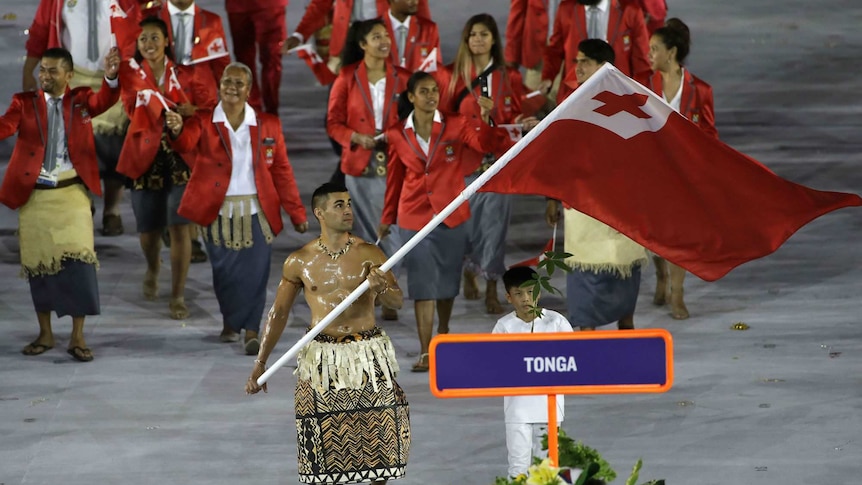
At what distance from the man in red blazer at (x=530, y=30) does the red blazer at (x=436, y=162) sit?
8.04ft

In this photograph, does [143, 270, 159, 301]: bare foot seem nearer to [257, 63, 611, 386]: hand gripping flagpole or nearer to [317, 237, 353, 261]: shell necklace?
[317, 237, 353, 261]: shell necklace

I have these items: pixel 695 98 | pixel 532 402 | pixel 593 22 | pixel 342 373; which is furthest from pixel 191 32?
pixel 532 402

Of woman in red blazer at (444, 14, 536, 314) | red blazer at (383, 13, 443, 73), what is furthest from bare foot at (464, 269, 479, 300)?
red blazer at (383, 13, 443, 73)

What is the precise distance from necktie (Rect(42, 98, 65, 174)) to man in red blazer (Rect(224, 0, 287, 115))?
3.36m

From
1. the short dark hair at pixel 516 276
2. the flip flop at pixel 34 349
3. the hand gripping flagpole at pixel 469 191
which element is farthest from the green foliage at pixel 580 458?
the flip flop at pixel 34 349

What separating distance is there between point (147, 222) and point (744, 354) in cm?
398

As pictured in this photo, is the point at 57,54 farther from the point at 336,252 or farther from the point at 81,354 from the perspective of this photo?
the point at 336,252

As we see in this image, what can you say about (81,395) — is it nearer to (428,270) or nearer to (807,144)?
(428,270)

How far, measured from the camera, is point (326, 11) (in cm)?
1222

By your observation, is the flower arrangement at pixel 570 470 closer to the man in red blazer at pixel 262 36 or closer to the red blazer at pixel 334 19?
the red blazer at pixel 334 19

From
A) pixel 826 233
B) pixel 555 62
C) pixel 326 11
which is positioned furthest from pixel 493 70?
pixel 826 233

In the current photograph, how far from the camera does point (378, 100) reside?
1078 cm

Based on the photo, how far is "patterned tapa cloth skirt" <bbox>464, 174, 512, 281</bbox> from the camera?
35.2 ft

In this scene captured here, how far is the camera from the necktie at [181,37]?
11.5m
